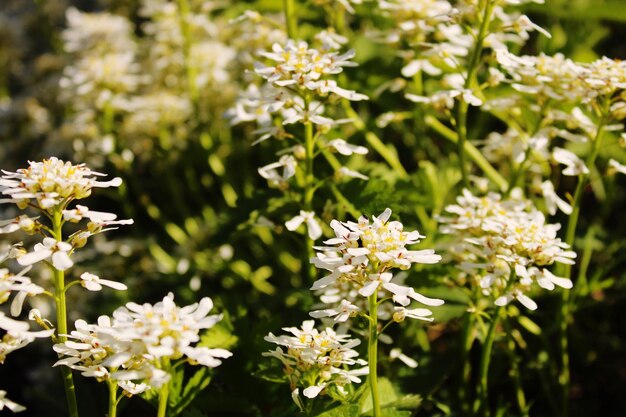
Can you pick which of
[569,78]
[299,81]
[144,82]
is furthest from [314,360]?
[144,82]

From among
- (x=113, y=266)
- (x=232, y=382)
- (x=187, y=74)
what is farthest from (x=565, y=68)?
(x=113, y=266)

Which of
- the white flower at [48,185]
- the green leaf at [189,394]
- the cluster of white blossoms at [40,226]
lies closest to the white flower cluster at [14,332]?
the cluster of white blossoms at [40,226]

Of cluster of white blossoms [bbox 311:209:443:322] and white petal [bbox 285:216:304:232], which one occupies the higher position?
cluster of white blossoms [bbox 311:209:443:322]

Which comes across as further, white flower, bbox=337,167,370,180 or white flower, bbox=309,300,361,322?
white flower, bbox=337,167,370,180

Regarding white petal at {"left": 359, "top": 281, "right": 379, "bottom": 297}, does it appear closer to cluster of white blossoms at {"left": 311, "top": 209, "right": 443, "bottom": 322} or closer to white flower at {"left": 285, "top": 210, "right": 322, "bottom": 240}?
cluster of white blossoms at {"left": 311, "top": 209, "right": 443, "bottom": 322}

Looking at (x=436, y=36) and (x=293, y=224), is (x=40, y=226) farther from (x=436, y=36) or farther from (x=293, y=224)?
(x=436, y=36)

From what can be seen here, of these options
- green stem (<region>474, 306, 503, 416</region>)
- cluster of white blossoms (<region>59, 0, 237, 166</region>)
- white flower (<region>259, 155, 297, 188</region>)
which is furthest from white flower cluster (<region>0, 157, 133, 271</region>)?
cluster of white blossoms (<region>59, 0, 237, 166</region>)
